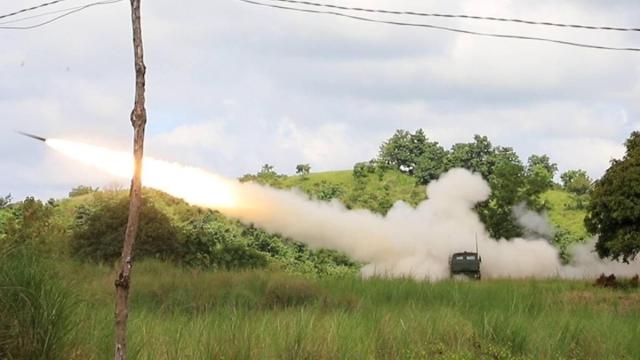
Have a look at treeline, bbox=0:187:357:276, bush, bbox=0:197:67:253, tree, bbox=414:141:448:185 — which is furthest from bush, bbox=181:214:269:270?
tree, bbox=414:141:448:185

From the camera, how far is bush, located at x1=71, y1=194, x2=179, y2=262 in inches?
1540

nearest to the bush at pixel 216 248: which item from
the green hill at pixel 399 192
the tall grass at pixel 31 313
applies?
the green hill at pixel 399 192

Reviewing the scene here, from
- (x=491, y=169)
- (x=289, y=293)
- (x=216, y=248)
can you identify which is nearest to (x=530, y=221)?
(x=491, y=169)

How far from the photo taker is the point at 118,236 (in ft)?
129

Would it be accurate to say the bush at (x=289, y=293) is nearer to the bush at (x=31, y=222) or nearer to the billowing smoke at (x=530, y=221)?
the bush at (x=31, y=222)

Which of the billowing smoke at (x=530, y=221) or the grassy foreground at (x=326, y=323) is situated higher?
the billowing smoke at (x=530, y=221)

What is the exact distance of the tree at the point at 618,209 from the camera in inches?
1433

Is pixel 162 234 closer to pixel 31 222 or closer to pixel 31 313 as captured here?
pixel 31 222

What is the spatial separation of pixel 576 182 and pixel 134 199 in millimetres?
76869

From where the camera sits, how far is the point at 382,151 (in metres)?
75.1

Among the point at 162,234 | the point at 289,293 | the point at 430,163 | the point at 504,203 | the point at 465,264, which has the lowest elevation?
the point at 289,293

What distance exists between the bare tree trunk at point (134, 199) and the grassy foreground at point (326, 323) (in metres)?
2.42

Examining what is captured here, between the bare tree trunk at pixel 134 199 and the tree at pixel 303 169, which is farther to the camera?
the tree at pixel 303 169

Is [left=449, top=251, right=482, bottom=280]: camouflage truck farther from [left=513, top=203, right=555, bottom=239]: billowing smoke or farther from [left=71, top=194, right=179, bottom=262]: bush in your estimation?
[left=71, top=194, right=179, bottom=262]: bush
